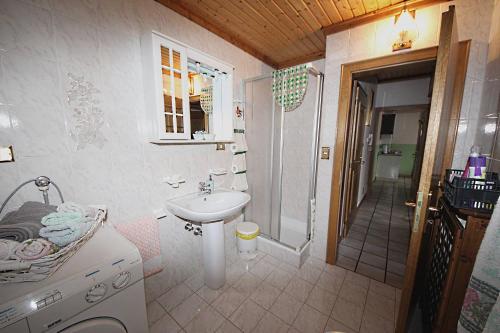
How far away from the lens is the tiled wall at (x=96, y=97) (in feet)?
3.00

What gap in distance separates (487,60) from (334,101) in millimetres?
947

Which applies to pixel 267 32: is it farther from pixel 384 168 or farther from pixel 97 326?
pixel 384 168

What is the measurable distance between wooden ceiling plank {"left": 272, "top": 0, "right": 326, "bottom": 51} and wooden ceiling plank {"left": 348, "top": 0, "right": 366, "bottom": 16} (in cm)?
37

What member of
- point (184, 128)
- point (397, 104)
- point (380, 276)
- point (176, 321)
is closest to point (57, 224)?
point (184, 128)

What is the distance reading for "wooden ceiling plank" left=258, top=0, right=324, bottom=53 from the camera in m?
1.44

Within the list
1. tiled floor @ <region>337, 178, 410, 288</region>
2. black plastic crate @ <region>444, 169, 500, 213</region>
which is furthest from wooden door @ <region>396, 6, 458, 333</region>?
tiled floor @ <region>337, 178, 410, 288</region>

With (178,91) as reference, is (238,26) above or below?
above

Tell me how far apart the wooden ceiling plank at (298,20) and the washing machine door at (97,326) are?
6.98 ft

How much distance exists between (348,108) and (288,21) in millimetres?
941

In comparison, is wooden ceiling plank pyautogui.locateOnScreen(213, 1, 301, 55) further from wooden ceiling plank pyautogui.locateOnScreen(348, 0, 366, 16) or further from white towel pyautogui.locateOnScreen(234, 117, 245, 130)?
white towel pyautogui.locateOnScreen(234, 117, 245, 130)

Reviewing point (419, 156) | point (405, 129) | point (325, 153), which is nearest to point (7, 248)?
point (325, 153)

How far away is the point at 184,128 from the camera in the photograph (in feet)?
4.86

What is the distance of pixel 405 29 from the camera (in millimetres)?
1377

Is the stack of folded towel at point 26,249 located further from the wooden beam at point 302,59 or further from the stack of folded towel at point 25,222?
the wooden beam at point 302,59
